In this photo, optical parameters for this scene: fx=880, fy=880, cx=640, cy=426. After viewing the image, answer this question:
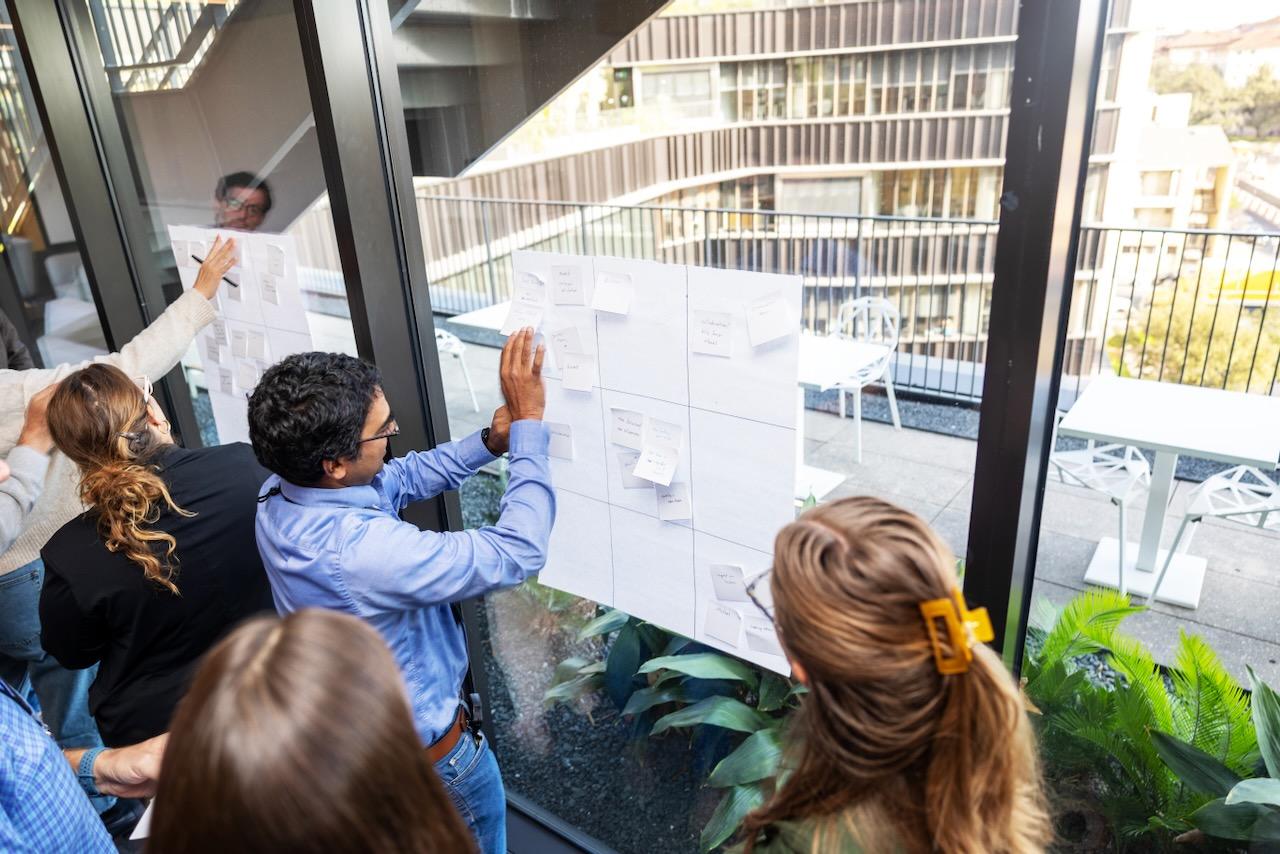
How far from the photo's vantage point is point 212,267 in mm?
2211

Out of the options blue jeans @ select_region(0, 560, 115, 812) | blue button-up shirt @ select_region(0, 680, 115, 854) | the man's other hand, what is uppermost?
the man's other hand

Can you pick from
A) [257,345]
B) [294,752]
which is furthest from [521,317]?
[294,752]

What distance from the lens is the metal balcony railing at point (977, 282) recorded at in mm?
1167

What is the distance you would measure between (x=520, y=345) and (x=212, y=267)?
3.64 ft

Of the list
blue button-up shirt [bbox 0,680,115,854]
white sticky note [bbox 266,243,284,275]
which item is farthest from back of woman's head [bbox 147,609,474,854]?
white sticky note [bbox 266,243,284,275]

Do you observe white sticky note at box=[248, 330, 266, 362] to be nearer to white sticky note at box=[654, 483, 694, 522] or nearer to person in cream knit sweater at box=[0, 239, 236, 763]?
person in cream knit sweater at box=[0, 239, 236, 763]

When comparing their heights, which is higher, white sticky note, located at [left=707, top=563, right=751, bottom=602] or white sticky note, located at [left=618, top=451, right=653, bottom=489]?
white sticky note, located at [left=618, top=451, right=653, bottom=489]

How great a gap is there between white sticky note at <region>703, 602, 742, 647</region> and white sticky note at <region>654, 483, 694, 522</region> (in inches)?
7.1

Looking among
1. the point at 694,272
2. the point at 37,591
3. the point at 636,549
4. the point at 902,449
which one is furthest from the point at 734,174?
the point at 37,591

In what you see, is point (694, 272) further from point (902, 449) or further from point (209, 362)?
point (209, 362)

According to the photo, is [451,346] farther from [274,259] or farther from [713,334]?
[713,334]

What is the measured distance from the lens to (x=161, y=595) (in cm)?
150

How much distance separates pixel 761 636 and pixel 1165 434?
732mm

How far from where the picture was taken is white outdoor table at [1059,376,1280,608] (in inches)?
47.3
